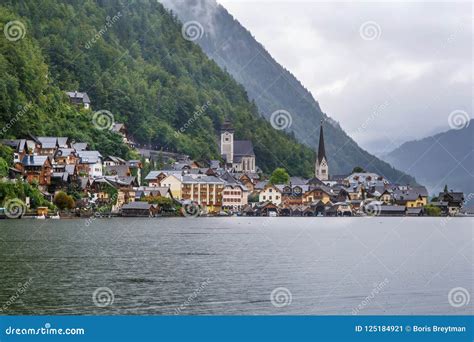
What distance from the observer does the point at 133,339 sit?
16.9 meters

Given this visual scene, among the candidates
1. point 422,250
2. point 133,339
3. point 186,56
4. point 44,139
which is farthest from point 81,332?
point 186,56

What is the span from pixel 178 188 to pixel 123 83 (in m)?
32.9

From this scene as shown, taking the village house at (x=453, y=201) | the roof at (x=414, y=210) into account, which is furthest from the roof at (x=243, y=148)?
the roof at (x=414, y=210)

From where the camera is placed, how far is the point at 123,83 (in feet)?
431

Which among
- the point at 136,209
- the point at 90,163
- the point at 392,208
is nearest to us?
the point at 136,209

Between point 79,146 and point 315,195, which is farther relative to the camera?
point 315,195

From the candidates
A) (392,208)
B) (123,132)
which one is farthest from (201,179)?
(392,208)

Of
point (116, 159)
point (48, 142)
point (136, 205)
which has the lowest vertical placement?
point (136, 205)

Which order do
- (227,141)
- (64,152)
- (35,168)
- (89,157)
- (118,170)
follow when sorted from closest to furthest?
(35,168) < (64,152) < (89,157) < (118,170) < (227,141)

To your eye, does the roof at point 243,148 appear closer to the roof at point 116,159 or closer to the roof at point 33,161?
the roof at point 116,159

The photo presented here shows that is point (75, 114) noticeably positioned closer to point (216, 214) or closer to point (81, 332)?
point (216, 214)

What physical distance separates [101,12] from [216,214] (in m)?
63.0

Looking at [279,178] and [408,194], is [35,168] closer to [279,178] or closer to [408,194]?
[279,178]

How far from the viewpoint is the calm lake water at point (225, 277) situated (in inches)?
879
